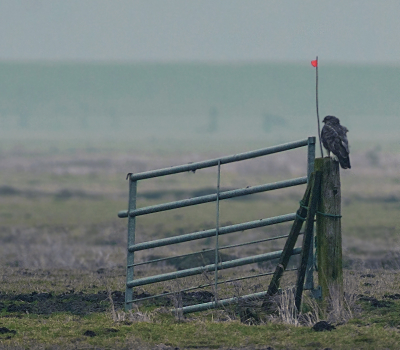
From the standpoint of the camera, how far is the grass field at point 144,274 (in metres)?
7.95

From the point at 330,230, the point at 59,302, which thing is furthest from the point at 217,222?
the point at 59,302

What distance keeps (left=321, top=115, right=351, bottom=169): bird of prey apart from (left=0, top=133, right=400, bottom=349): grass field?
756mm

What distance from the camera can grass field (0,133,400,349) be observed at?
313 inches

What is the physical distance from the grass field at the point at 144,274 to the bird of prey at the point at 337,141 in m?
0.76

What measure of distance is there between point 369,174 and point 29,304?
63.7m

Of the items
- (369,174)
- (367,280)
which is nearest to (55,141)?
(369,174)

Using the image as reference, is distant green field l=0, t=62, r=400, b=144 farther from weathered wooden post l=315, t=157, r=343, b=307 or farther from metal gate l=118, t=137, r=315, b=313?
weathered wooden post l=315, t=157, r=343, b=307

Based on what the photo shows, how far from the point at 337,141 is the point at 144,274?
646 centimetres

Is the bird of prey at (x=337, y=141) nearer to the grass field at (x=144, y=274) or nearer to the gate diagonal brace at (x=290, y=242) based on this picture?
the gate diagonal brace at (x=290, y=242)

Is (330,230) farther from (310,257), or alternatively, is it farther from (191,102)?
(191,102)

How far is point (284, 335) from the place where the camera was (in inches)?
308

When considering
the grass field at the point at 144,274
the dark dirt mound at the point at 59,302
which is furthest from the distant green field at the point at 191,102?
the dark dirt mound at the point at 59,302

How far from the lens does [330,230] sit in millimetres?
8500

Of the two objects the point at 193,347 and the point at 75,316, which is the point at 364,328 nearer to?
the point at 193,347
